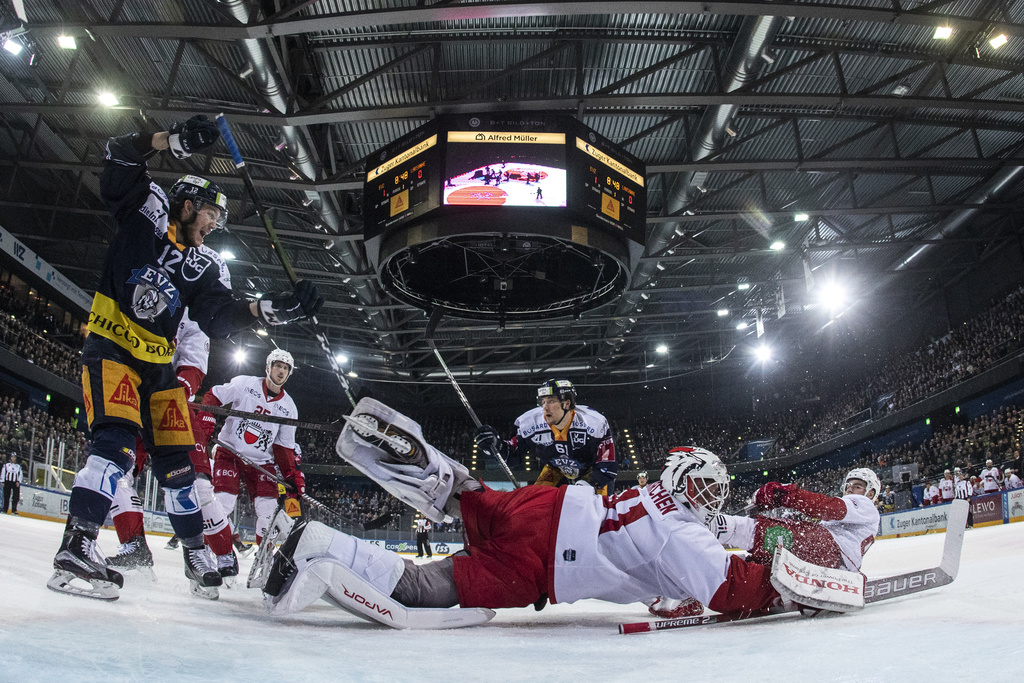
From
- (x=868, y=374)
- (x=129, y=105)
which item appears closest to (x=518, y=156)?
(x=129, y=105)

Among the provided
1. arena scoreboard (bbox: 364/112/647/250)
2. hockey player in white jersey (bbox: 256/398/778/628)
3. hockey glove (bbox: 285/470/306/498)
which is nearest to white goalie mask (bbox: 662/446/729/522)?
hockey player in white jersey (bbox: 256/398/778/628)

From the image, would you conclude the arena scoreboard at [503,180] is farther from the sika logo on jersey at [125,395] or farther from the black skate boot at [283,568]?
the black skate boot at [283,568]

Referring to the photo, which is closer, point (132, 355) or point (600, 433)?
point (132, 355)

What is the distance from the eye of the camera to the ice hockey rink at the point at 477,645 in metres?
1.26

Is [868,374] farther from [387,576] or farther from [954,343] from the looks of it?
[387,576]

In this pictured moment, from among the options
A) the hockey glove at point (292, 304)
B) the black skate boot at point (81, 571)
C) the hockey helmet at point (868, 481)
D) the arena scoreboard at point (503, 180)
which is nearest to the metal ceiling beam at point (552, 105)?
the arena scoreboard at point (503, 180)

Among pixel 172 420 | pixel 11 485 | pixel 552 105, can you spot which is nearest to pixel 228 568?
pixel 172 420

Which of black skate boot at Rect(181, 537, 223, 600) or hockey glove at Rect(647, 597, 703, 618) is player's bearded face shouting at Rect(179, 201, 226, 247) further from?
hockey glove at Rect(647, 597, 703, 618)

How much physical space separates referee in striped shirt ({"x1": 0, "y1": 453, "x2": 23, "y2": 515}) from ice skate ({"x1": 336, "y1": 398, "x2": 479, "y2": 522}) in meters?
9.61

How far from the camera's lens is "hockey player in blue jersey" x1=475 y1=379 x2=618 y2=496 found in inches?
192

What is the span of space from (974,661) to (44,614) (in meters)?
1.99

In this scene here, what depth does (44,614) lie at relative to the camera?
1.68m

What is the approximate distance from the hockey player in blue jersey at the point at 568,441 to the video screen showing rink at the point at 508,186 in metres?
3.29

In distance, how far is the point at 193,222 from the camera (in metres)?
2.88
